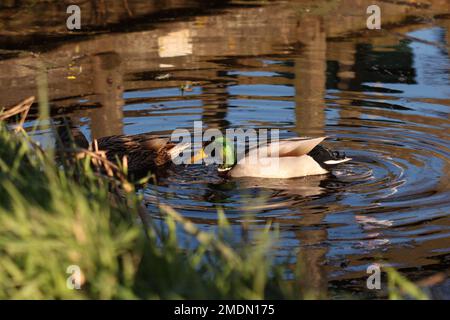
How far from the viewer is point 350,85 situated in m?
10.6

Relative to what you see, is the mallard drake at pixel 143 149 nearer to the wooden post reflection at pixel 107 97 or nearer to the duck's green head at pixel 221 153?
the duck's green head at pixel 221 153

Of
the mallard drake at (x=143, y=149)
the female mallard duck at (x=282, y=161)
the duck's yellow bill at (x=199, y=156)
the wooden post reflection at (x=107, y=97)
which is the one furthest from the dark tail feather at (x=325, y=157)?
the wooden post reflection at (x=107, y=97)

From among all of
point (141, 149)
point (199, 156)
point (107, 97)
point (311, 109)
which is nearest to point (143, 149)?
point (141, 149)

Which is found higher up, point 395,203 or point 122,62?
point 122,62

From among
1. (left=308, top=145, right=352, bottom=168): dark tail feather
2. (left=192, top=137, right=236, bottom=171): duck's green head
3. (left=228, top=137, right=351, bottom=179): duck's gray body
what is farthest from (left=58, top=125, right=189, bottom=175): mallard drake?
(left=308, top=145, right=352, bottom=168): dark tail feather

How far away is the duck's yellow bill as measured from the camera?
26.9ft

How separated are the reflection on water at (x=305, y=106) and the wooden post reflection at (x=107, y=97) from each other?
2 centimetres

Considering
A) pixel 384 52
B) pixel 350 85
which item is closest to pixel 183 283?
pixel 350 85

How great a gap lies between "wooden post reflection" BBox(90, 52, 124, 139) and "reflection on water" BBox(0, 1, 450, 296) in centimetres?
2

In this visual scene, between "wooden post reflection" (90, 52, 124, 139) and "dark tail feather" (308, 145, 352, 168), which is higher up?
"wooden post reflection" (90, 52, 124, 139)

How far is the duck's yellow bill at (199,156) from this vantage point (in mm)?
8211

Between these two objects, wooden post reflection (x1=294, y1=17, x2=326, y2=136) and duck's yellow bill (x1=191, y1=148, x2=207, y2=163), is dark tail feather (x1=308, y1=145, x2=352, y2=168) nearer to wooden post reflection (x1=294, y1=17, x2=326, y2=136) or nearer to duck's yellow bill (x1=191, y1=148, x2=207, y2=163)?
wooden post reflection (x1=294, y1=17, x2=326, y2=136)
